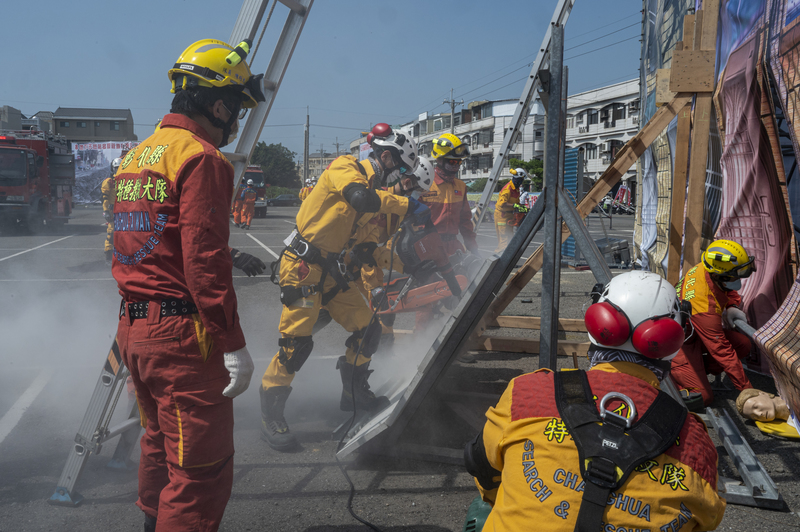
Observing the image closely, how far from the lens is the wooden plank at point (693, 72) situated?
4180mm

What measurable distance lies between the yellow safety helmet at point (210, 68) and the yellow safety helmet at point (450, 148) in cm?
439

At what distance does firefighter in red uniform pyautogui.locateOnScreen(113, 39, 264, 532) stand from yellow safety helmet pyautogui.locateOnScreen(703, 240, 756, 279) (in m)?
3.67

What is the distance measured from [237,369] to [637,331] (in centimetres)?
134

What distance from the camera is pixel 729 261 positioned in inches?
160

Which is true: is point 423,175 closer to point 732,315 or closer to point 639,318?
point 732,315

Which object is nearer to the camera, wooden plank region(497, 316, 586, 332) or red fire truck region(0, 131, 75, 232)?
wooden plank region(497, 316, 586, 332)

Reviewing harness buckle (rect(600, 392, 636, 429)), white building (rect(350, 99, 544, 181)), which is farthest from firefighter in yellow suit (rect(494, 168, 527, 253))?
white building (rect(350, 99, 544, 181))

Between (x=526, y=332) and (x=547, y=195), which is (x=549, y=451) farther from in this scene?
(x=526, y=332)

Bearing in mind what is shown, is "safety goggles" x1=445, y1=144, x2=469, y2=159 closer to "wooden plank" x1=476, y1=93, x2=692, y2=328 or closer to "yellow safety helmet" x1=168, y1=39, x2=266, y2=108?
"wooden plank" x1=476, y1=93, x2=692, y2=328

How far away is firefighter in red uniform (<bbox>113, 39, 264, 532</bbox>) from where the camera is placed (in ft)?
6.28

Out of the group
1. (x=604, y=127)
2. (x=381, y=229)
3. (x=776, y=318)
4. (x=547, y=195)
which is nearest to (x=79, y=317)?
(x=381, y=229)

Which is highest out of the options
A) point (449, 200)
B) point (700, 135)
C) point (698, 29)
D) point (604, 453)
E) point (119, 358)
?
point (698, 29)

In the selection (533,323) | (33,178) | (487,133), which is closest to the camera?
(533,323)

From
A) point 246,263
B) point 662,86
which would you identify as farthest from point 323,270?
point 662,86
